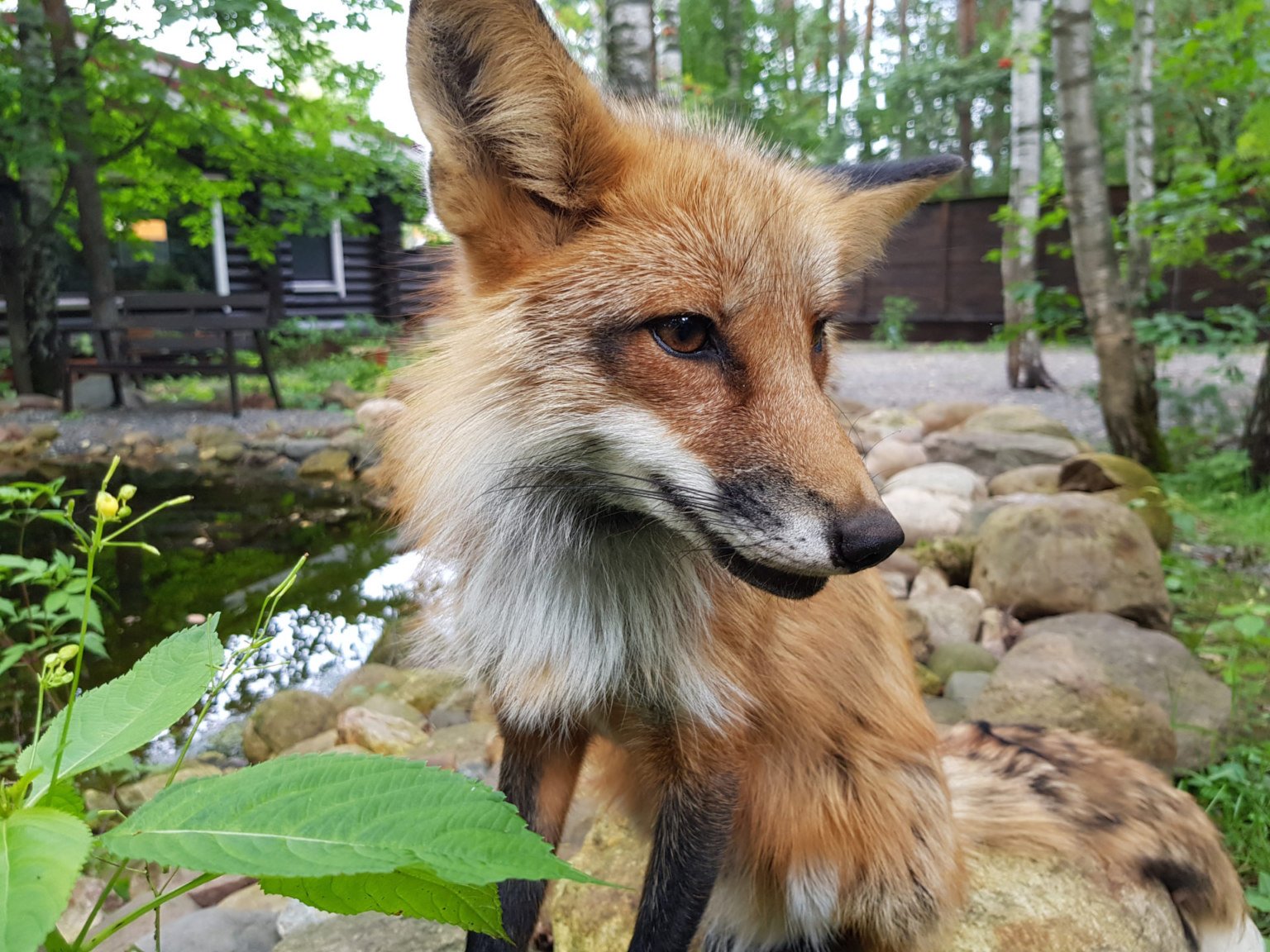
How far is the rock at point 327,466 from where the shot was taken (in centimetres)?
847

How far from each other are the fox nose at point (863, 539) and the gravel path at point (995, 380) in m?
6.91

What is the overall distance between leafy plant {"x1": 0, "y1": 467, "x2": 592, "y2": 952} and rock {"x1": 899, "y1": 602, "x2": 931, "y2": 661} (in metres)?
3.77

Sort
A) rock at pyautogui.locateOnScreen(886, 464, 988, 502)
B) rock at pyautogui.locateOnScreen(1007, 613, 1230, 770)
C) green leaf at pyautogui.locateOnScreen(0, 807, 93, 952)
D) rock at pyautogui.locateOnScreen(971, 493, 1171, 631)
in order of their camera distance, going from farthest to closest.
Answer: rock at pyautogui.locateOnScreen(886, 464, 988, 502), rock at pyautogui.locateOnScreen(971, 493, 1171, 631), rock at pyautogui.locateOnScreen(1007, 613, 1230, 770), green leaf at pyautogui.locateOnScreen(0, 807, 93, 952)

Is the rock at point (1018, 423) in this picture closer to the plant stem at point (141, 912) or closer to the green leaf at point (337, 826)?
the green leaf at point (337, 826)

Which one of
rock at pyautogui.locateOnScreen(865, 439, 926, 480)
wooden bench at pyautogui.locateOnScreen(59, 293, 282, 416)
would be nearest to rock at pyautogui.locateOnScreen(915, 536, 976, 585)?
rock at pyautogui.locateOnScreen(865, 439, 926, 480)

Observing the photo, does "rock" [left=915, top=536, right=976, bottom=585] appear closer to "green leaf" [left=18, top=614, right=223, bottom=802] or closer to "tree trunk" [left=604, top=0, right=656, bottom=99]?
"tree trunk" [left=604, top=0, right=656, bottom=99]

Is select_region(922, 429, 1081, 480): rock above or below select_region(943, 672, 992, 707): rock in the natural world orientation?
above

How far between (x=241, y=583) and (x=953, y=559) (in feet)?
14.6

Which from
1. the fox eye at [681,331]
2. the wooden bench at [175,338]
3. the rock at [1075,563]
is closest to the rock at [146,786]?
the fox eye at [681,331]

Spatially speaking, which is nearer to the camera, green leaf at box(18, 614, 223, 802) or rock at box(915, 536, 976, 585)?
green leaf at box(18, 614, 223, 802)

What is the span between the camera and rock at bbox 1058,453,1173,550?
16.8ft

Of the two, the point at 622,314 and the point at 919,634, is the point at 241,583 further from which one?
the point at 622,314

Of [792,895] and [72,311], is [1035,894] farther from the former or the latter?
[72,311]

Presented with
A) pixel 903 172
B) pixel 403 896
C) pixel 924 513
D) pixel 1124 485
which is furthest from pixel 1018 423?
pixel 403 896
